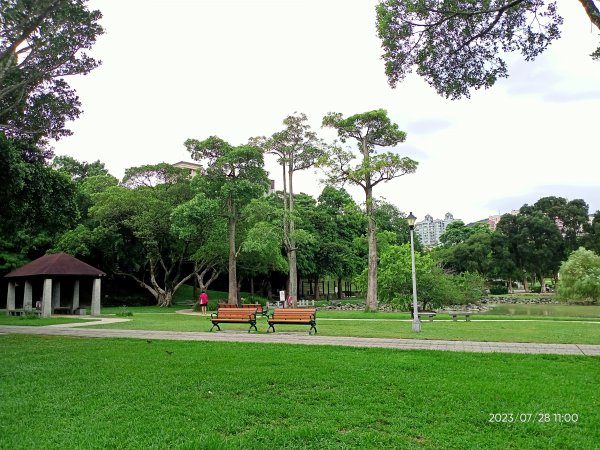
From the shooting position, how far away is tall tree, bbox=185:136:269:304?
83.9 ft

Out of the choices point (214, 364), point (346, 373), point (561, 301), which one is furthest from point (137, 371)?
point (561, 301)

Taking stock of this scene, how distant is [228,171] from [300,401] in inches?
868

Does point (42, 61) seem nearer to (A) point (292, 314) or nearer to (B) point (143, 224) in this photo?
(A) point (292, 314)

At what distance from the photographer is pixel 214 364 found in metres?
7.94

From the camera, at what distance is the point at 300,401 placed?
5.64 metres

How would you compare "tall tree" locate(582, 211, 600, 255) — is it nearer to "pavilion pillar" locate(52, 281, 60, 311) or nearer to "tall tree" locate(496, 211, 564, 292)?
"tall tree" locate(496, 211, 564, 292)

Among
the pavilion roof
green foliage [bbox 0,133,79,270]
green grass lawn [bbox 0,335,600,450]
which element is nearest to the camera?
green grass lawn [bbox 0,335,600,450]

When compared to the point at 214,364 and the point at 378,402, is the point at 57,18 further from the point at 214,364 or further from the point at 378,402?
the point at 378,402

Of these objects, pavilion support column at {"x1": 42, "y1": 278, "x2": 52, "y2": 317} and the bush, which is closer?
pavilion support column at {"x1": 42, "y1": 278, "x2": 52, "y2": 317}

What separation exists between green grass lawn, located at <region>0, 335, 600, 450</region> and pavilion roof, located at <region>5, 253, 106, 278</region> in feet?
56.1

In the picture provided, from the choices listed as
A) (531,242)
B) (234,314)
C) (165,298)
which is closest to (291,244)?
(165,298)

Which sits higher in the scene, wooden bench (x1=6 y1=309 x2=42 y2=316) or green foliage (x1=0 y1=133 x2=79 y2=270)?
green foliage (x1=0 y1=133 x2=79 y2=270)

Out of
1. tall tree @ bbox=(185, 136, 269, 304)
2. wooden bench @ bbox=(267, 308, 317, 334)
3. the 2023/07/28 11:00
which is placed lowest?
the 2023/07/28 11:00

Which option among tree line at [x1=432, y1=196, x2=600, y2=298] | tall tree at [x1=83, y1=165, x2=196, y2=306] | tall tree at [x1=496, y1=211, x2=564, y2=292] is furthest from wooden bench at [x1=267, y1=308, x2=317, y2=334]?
tall tree at [x1=496, y1=211, x2=564, y2=292]
